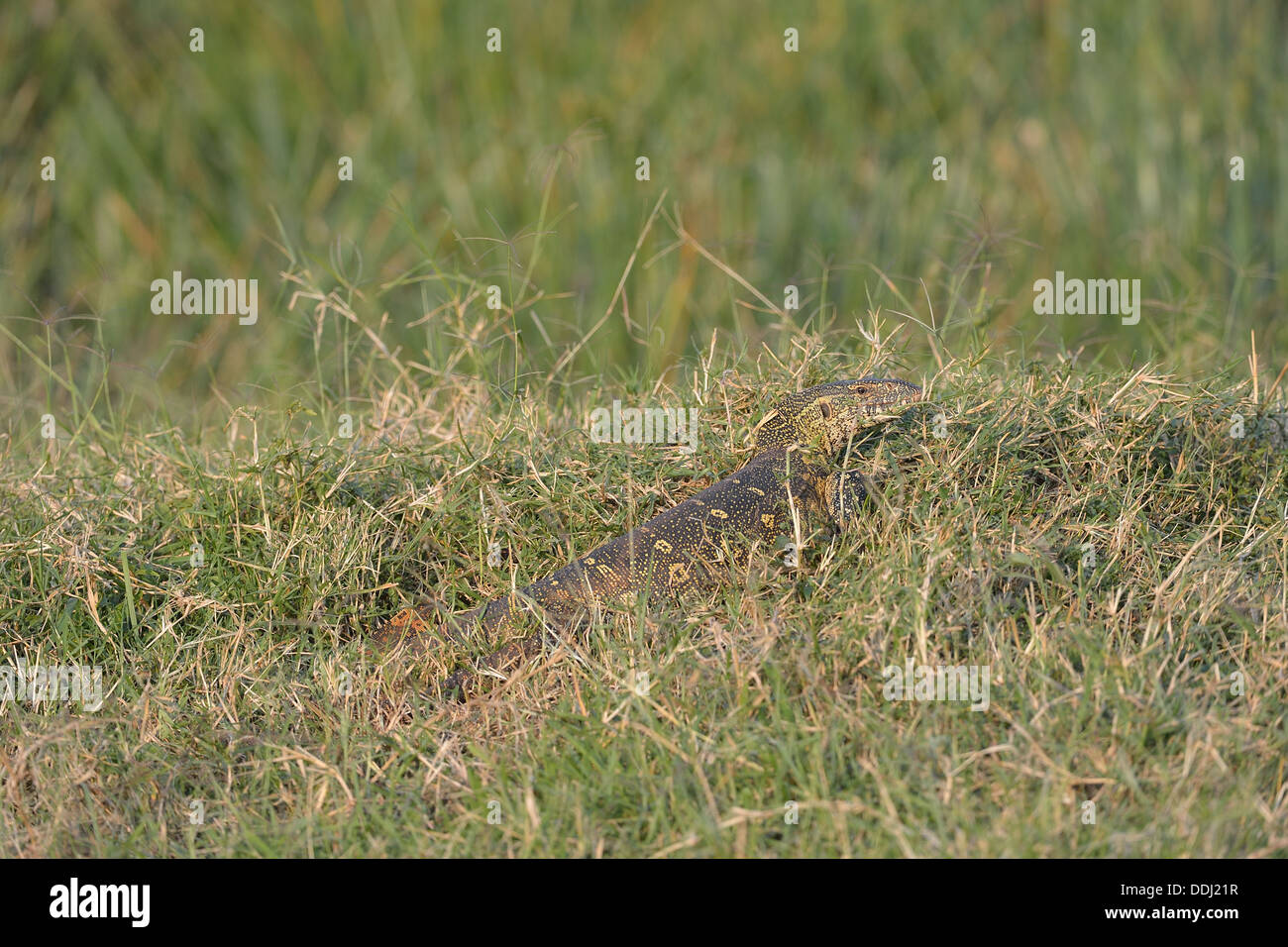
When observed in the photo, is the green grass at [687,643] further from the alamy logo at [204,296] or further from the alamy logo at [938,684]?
the alamy logo at [204,296]

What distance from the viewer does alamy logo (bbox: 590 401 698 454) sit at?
4.70 m

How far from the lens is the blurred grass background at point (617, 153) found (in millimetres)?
8312

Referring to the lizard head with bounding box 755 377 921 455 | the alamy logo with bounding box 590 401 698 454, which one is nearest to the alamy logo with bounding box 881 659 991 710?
the lizard head with bounding box 755 377 921 455

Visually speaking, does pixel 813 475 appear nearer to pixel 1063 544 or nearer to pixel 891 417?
pixel 891 417

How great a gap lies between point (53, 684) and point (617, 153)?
5.63 m

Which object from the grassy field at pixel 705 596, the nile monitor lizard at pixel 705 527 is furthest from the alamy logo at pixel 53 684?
the nile monitor lizard at pixel 705 527

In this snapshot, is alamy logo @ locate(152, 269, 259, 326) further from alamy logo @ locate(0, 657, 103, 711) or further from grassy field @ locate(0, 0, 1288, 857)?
alamy logo @ locate(0, 657, 103, 711)

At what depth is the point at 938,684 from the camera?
3.46 meters

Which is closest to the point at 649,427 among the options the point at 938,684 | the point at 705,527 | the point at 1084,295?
the point at 705,527

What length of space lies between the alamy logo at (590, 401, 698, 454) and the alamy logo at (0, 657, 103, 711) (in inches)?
71.1

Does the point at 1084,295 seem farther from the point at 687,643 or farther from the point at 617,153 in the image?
the point at 687,643

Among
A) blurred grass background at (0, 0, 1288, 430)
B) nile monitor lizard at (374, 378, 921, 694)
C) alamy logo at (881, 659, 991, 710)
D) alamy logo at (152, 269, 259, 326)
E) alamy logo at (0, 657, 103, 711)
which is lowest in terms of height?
alamy logo at (881, 659, 991, 710)

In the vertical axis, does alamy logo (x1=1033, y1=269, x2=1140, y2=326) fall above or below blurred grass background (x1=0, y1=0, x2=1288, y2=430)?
below

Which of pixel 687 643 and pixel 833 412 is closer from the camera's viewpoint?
pixel 687 643
